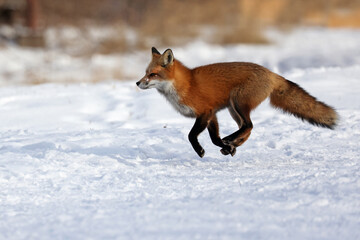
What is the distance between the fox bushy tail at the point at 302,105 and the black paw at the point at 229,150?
765 millimetres

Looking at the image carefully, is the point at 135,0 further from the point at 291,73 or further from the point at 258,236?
the point at 258,236

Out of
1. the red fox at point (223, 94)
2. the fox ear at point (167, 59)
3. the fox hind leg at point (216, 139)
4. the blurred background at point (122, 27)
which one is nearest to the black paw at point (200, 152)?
the red fox at point (223, 94)

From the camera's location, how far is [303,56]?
18797mm

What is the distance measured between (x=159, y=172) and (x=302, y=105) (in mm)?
1830

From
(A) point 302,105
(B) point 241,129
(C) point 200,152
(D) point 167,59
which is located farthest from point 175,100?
(A) point 302,105

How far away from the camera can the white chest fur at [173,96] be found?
17.5 ft

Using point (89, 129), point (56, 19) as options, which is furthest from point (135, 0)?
point (89, 129)

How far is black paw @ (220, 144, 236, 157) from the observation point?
211 inches

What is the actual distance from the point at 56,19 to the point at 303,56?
13.5 metres

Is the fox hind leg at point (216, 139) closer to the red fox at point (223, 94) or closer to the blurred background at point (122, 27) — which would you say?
the red fox at point (223, 94)

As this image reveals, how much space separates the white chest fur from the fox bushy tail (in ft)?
3.27

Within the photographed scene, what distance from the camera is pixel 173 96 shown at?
536 cm

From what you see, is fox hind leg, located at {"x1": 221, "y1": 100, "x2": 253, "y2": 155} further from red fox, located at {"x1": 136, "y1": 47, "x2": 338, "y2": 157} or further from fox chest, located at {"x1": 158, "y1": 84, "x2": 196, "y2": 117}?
fox chest, located at {"x1": 158, "y1": 84, "x2": 196, "y2": 117}

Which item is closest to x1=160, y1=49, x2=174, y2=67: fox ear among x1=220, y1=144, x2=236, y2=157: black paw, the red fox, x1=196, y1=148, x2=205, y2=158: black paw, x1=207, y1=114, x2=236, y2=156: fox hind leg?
the red fox
